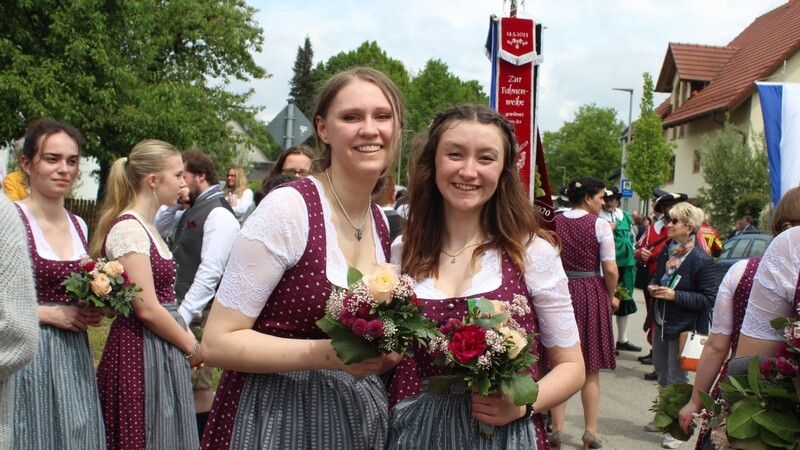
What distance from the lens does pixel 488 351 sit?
201 cm

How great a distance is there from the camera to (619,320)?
10625 millimetres

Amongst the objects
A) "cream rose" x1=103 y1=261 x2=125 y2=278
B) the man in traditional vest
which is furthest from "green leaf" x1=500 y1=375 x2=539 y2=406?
the man in traditional vest

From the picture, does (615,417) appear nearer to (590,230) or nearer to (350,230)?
(590,230)

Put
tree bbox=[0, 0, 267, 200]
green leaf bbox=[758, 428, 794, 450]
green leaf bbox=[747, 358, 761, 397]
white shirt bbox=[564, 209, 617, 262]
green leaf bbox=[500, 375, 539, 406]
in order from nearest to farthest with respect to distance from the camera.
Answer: green leaf bbox=[500, 375, 539, 406] < green leaf bbox=[758, 428, 794, 450] < green leaf bbox=[747, 358, 761, 397] < white shirt bbox=[564, 209, 617, 262] < tree bbox=[0, 0, 267, 200]

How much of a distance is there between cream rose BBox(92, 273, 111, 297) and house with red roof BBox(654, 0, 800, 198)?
28488mm

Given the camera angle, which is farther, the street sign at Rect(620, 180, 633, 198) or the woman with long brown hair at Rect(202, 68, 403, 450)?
the street sign at Rect(620, 180, 633, 198)

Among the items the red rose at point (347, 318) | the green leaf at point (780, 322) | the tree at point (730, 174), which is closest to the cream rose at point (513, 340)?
the red rose at point (347, 318)

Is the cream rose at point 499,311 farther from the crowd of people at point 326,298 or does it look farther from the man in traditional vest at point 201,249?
the man in traditional vest at point 201,249

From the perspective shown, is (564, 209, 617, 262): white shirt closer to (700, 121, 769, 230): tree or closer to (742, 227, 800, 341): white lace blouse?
(742, 227, 800, 341): white lace blouse

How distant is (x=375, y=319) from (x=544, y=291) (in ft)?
2.41

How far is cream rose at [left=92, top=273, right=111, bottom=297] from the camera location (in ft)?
11.7

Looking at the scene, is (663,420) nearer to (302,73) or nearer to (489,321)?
(489,321)

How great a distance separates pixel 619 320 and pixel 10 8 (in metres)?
14.7

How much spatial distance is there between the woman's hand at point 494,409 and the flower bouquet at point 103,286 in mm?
2162
